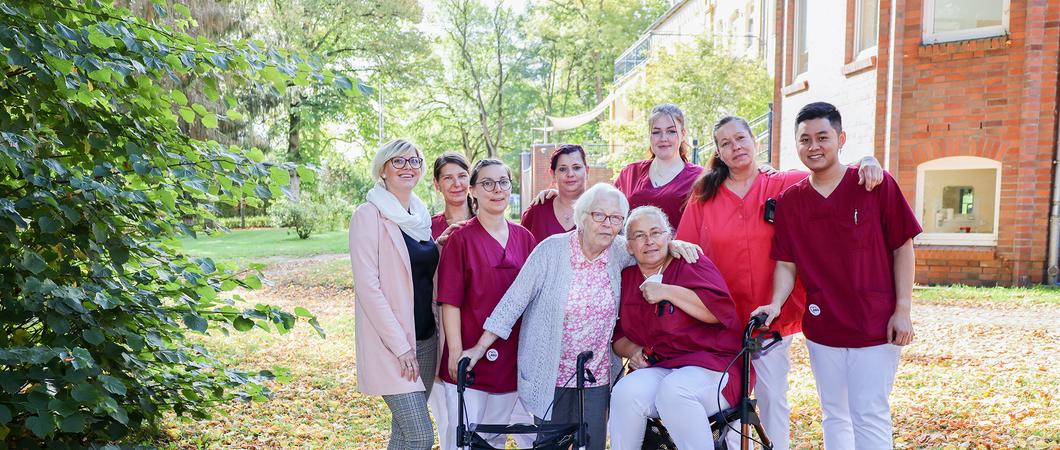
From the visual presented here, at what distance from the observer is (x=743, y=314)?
3.96 meters

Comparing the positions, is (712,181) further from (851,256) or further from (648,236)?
(851,256)

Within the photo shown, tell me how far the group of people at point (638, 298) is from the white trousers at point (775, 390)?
0.01 metres

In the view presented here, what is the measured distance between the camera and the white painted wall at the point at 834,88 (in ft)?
41.7

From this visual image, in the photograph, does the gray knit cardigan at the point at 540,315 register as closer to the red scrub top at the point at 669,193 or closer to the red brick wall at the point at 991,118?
the red scrub top at the point at 669,193

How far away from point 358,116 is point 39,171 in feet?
108

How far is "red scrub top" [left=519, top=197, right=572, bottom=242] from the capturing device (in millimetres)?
4539

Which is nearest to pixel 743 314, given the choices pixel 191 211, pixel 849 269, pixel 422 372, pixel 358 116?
pixel 849 269

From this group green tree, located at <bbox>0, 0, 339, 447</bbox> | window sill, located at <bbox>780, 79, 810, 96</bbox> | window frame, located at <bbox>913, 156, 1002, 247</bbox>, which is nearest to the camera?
green tree, located at <bbox>0, 0, 339, 447</bbox>

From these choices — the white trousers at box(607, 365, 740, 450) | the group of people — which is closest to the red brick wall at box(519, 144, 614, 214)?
the group of people

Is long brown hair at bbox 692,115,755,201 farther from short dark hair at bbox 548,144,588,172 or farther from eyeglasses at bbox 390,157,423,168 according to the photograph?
eyeglasses at bbox 390,157,423,168

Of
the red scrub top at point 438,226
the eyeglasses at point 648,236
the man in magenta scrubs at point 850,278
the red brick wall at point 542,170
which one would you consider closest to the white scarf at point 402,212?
the red scrub top at point 438,226

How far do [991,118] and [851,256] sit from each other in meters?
9.78

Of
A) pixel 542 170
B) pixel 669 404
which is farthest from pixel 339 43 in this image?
pixel 669 404

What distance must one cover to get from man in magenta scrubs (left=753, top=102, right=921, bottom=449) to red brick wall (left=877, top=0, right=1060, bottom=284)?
9506 millimetres
